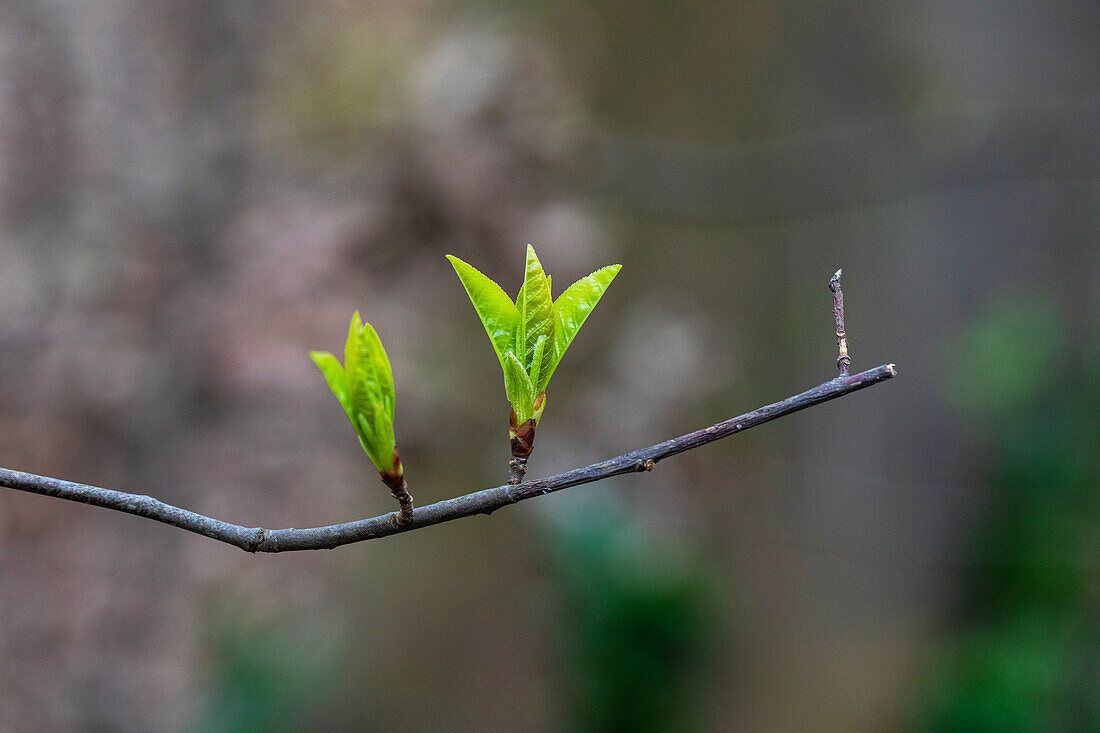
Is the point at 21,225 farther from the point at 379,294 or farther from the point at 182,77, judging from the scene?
the point at 379,294

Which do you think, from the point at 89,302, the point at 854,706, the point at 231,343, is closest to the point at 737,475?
the point at 854,706

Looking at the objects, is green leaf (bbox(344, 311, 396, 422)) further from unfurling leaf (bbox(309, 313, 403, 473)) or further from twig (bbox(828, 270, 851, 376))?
twig (bbox(828, 270, 851, 376))

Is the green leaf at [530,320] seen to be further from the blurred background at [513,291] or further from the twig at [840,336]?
the blurred background at [513,291]

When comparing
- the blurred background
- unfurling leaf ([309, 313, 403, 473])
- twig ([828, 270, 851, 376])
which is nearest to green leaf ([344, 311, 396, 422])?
unfurling leaf ([309, 313, 403, 473])

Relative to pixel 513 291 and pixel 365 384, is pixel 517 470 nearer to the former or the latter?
pixel 365 384

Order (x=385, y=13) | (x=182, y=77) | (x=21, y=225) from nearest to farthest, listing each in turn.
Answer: (x=21, y=225) < (x=182, y=77) < (x=385, y=13)

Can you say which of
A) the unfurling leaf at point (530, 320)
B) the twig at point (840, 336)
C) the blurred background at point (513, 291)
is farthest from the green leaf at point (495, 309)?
the blurred background at point (513, 291)

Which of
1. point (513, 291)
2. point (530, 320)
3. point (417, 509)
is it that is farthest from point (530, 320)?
point (513, 291)
